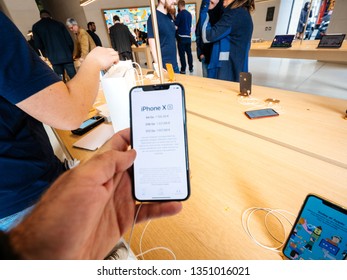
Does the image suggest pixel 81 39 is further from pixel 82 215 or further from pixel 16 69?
pixel 82 215

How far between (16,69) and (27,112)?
10cm

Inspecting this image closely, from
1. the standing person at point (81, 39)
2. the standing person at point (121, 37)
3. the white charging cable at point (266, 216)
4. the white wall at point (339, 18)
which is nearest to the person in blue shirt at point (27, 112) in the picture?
the white charging cable at point (266, 216)

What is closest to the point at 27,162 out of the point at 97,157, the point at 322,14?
the point at 97,157

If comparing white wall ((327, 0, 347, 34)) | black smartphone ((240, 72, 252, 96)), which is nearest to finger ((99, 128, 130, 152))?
black smartphone ((240, 72, 252, 96))

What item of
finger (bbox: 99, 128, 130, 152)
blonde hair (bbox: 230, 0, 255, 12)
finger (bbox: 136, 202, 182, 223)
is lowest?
finger (bbox: 136, 202, 182, 223)

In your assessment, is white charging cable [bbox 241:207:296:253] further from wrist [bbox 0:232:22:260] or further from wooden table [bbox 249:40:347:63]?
wooden table [bbox 249:40:347:63]

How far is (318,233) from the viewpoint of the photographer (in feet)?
1.08

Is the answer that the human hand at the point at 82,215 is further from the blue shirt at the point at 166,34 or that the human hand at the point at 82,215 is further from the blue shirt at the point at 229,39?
the blue shirt at the point at 166,34

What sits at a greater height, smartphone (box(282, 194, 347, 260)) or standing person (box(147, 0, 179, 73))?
standing person (box(147, 0, 179, 73))

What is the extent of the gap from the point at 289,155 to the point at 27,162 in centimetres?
83

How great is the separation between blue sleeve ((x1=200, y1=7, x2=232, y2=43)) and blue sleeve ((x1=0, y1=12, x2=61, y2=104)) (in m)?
1.47

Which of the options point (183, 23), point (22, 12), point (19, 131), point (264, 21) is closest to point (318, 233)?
point (19, 131)

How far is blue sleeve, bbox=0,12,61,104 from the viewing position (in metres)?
0.39

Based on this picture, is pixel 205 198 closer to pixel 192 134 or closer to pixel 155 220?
pixel 155 220
